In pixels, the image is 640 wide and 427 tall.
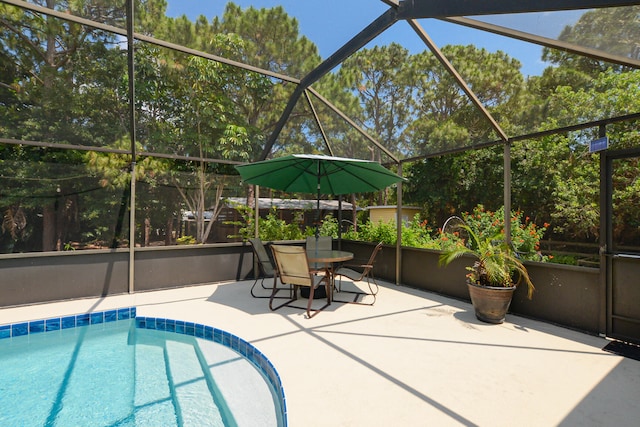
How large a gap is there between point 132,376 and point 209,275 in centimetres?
339

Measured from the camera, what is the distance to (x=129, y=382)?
322 cm

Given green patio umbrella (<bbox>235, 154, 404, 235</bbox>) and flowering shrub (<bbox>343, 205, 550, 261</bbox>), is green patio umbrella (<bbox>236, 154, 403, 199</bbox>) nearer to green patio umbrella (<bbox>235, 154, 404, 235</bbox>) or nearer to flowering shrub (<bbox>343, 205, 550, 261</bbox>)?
green patio umbrella (<bbox>235, 154, 404, 235</bbox>)

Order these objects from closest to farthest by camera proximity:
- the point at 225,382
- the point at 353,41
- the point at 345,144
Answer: the point at 225,382 → the point at 353,41 → the point at 345,144

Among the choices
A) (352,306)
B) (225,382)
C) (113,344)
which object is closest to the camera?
(225,382)

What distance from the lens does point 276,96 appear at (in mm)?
6648

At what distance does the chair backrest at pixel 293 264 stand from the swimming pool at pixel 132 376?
1.38 metres

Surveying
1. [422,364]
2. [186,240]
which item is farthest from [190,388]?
[186,240]

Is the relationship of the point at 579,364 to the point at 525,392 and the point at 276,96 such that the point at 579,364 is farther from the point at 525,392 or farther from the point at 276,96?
the point at 276,96

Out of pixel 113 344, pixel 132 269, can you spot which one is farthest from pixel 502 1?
pixel 132 269

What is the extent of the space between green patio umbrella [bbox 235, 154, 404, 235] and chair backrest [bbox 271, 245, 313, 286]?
1145 millimetres

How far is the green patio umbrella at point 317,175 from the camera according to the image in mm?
5219

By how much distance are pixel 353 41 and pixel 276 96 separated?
259 centimetres

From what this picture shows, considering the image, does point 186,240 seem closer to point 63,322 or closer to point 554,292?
point 63,322

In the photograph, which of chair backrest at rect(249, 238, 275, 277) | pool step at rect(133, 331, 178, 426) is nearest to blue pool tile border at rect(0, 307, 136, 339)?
pool step at rect(133, 331, 178, 426)
